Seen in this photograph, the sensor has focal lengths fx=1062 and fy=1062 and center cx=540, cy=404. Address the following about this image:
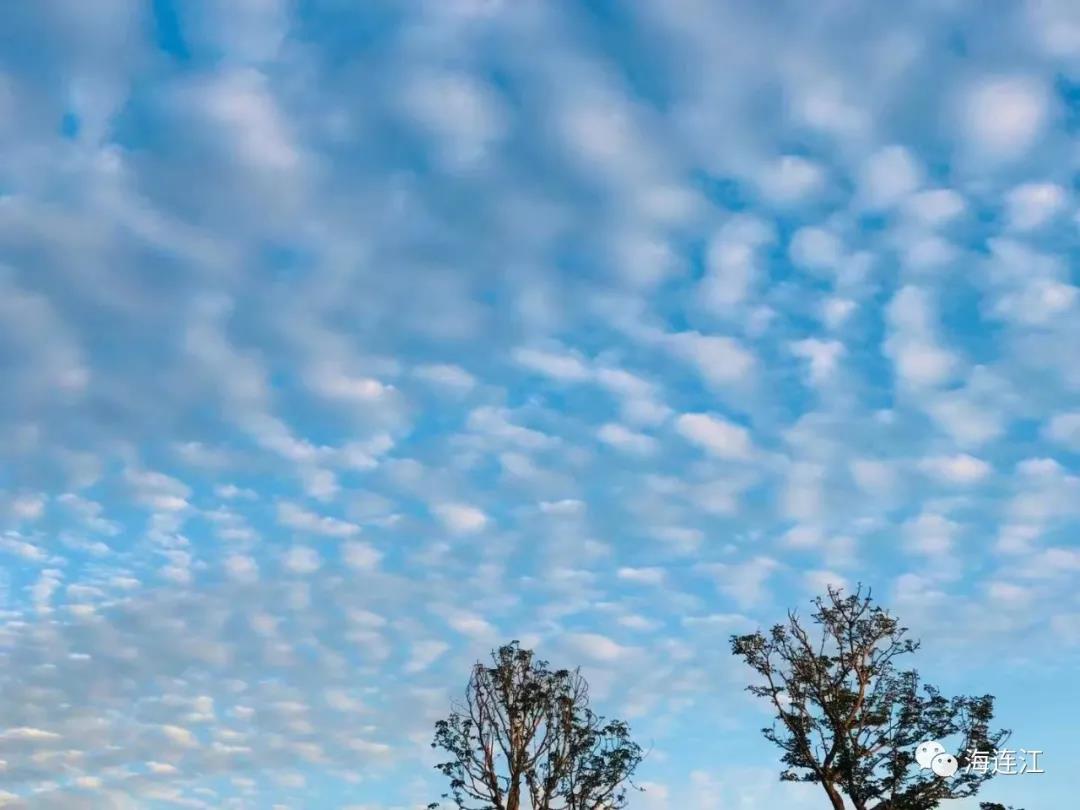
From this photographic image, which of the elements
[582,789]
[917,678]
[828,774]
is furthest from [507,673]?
[917,678]

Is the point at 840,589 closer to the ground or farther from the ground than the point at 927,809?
farther from the ground

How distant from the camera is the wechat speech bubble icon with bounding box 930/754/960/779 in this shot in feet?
110

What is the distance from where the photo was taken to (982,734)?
33906mm

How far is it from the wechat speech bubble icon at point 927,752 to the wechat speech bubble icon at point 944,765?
0.36 ft

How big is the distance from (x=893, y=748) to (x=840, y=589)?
509 centimetres

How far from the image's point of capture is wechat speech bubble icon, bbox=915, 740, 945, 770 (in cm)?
3344

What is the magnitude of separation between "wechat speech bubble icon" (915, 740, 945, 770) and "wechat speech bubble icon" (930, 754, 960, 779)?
111mm

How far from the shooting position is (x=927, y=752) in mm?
33625

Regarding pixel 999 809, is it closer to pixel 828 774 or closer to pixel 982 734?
pixel 982 734

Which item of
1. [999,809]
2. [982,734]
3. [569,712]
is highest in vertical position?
[569,712]

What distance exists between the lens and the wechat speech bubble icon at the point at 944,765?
110ft

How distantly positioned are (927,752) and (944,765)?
2.28 ft

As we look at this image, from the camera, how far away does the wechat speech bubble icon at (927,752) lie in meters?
33.4

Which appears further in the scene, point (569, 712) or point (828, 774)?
point (569, 712)
